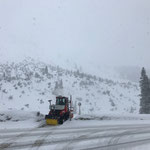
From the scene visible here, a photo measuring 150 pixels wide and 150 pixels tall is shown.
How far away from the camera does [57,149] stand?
7.04 meters

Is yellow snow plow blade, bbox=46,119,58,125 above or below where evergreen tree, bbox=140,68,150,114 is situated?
below

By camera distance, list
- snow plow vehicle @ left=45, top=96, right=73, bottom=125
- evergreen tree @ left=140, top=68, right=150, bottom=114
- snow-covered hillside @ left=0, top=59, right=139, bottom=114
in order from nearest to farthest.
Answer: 1. snow plow vehicle @ left=45, top=96, right=73, bottom=125
2. evergreen tree @ left=140, top=68, right=150, bottom=114
3. snow-covered hillside @ left=0, top=59, right=139, bottom=114

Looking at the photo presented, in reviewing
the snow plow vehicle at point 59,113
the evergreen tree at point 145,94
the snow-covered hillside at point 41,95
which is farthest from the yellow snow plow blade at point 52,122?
A: the evergreen tree at point 145,94

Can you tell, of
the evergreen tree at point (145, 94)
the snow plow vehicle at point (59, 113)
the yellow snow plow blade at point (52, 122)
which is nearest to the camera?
the yellow snow plow blade at point (52, 122)

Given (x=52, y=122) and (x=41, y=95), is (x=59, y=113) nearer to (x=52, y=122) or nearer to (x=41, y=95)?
(x=52, y=122)

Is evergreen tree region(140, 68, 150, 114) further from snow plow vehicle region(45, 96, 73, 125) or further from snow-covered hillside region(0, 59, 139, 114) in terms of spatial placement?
snow plow vehicle region(45, 96, 73, 125)

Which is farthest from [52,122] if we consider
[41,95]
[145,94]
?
[41,95]

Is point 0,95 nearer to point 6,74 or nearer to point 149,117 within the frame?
point 6,74

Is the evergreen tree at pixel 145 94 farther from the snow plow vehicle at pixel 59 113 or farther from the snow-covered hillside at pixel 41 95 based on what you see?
the snow plow vehicle at pixel 59 113

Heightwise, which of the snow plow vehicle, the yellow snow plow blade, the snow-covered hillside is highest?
the snow-covered hillside

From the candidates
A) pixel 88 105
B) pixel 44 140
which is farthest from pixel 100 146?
pixel 88 105

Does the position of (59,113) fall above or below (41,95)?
below

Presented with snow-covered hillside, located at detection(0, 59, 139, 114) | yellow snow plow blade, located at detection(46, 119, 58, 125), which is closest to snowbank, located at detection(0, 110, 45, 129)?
yellow snow plow blade, located at detection(46, 119, 58, 125)

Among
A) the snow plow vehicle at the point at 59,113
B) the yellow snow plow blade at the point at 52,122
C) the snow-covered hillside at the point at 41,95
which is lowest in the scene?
the yellow snow plow blade at the point at 52,122
